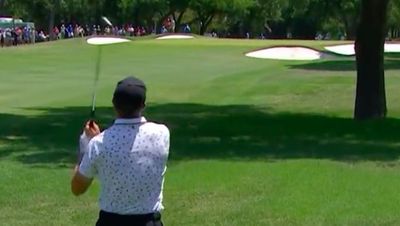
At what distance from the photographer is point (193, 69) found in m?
40.9

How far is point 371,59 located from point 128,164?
14.8 m

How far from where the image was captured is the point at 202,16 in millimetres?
99062

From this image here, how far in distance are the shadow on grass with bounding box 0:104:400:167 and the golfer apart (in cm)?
858

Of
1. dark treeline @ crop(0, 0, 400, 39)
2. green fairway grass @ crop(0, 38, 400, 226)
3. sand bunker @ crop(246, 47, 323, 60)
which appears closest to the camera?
green fairway grass @ crop(0, 38, 400, 226)

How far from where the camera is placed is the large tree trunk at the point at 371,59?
19.7m

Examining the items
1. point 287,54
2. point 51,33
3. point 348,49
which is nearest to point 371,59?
point 287,54

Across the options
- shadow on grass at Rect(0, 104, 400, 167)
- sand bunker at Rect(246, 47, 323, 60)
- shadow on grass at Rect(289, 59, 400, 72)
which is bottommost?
sand bunker at Rect(246, 47, 323, 60)

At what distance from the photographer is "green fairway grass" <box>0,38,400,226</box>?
1043 cm

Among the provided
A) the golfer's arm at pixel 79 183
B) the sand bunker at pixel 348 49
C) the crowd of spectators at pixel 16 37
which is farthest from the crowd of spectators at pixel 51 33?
the golfer's arm at pixel 79 183

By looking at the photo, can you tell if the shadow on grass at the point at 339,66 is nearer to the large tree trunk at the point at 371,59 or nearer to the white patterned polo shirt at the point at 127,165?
the large tree trunk at the point at 371,59

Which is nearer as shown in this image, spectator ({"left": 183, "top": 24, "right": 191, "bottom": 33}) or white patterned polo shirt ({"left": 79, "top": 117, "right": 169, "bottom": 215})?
white patterned polo shirt ({"left": 79, "top": 117, "right": 169, "bottom": 215})

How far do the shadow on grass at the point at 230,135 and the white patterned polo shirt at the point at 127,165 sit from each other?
859cm

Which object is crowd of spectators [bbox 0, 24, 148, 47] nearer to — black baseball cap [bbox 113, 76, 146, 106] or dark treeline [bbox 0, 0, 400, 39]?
dark treeline [bbox 0, 0, 400, 39]

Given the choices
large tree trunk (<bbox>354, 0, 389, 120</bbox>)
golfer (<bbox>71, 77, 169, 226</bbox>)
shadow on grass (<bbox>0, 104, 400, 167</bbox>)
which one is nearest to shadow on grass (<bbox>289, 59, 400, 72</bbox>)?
shadow on grass (<bbox>0, 104, 400, 167</bbox>)
